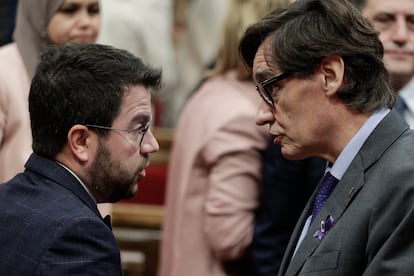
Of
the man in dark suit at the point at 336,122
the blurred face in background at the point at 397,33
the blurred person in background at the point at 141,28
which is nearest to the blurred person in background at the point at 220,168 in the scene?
the blurred face in background at the point at 397,33

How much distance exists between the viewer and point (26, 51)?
468 centimetres

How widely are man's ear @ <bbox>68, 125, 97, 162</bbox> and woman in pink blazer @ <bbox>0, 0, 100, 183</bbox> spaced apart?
1.08m

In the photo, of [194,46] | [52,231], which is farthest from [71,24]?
[194,46]

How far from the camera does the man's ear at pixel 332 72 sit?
10.7 feet

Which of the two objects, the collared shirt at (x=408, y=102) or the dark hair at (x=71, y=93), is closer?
the dark hair at (x=71, y=93)

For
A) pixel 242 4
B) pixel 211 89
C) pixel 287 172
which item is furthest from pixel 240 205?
pixel 242 4

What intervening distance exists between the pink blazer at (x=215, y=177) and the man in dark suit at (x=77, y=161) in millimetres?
1234

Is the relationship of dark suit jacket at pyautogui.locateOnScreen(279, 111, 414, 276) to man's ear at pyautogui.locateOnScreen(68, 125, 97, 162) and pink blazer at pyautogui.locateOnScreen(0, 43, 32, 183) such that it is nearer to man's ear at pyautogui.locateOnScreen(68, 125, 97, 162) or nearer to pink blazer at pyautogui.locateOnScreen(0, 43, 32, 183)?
man's ear at pyautogui.locateOnScreen(68, 125, 97, 162)

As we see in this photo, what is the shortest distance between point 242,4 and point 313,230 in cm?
196

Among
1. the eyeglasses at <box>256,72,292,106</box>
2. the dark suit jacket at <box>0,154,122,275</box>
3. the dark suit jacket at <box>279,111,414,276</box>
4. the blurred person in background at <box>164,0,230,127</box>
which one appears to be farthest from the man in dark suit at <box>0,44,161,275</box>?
the blurred person in background at <box>164,0,230,127</box>

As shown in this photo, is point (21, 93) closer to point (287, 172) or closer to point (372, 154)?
point (287, 172)

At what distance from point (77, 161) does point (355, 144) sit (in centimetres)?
82

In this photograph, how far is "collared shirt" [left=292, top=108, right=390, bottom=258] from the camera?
10.7 ft

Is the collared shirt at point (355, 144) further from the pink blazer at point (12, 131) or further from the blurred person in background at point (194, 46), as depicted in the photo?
the blurred person in background at point (194, 46)
